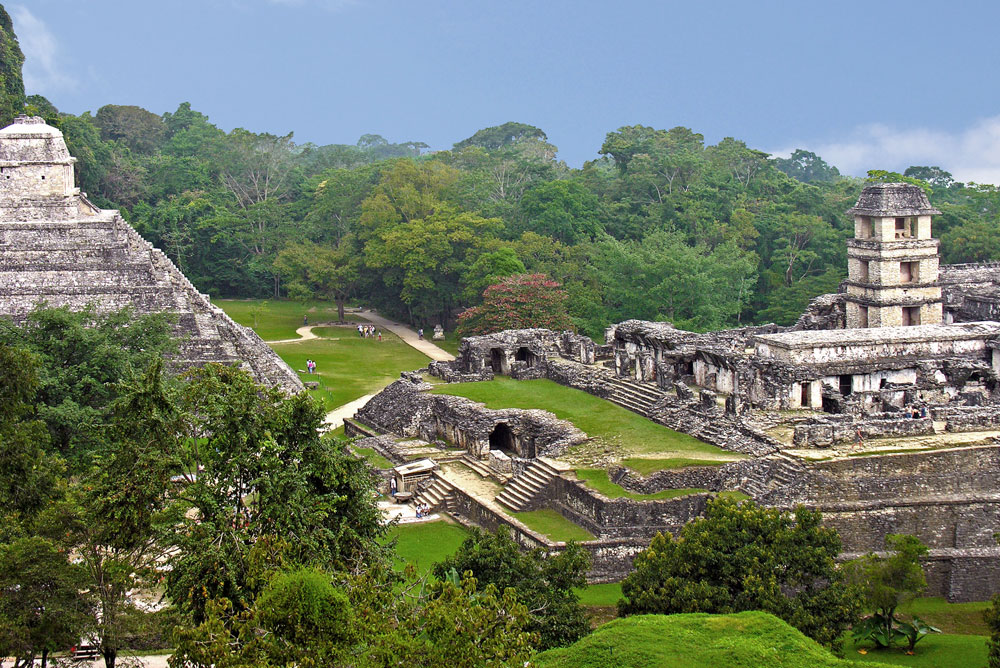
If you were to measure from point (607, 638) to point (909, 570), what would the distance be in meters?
7.94

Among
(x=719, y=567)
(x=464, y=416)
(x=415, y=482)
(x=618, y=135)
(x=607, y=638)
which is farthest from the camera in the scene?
(x=618, y=135)

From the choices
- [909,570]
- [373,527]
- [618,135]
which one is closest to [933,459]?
[909,570]

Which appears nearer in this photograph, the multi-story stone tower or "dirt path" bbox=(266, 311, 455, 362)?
the multi-story stone tower

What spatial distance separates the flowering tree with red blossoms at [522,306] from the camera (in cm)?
4909

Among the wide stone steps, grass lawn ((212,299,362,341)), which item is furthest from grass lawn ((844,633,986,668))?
grass lawn ((212,299,362,341))

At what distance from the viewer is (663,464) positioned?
30.8 m

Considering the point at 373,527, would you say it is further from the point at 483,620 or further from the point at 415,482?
the point at 415,482

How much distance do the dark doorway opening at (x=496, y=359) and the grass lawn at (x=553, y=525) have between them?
11658 millimetres

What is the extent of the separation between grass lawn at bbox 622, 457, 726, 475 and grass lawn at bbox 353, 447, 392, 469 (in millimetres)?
7521

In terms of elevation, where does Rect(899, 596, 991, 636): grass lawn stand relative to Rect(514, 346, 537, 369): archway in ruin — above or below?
below

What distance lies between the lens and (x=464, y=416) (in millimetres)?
36969

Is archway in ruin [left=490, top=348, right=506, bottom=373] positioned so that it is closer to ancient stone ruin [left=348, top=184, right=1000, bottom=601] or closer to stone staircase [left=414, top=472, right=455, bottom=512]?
ancient stone ruin [left=348, top=184, right=1000, bottom=601]

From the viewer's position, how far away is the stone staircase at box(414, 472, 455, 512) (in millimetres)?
33375

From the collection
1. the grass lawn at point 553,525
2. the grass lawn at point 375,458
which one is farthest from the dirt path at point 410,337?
the grass lawn at point 553,525
